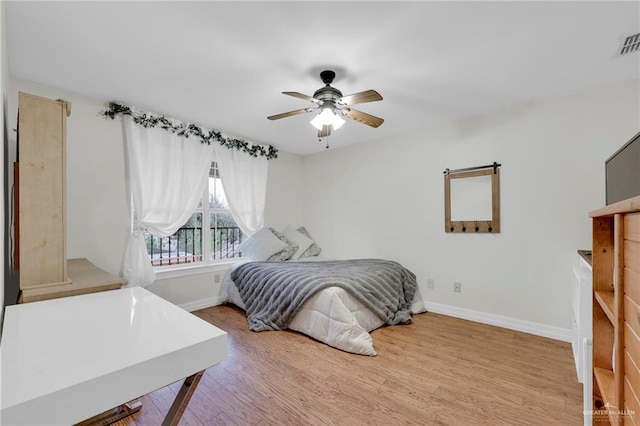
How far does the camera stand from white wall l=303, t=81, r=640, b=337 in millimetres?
2680

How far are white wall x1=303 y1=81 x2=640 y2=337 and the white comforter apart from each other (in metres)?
1.23

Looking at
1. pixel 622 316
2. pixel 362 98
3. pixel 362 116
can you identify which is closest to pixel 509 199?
pixel 362 116

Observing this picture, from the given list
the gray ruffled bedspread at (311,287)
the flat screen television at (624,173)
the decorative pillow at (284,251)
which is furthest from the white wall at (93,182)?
the flat screen television at (624,173)

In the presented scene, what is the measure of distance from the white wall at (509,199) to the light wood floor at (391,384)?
0.56 m

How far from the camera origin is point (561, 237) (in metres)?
2.80

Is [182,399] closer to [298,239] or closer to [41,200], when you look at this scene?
[41,200]

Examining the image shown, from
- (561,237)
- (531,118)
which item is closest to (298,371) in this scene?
(561,237)

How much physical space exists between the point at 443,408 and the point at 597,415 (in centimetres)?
95

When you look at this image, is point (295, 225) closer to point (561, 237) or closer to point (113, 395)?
point (561, 237)

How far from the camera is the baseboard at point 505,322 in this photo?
9.16 ft

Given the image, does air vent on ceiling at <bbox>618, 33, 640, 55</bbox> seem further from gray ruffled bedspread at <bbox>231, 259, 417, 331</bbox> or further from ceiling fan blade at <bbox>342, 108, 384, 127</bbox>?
gray ruffled bedspread at <bbox>231, 259, 417, 331</bbox>

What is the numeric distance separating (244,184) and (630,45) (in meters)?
3.97

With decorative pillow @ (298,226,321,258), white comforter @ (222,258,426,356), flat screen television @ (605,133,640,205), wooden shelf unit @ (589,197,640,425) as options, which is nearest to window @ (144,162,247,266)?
decorative pillow @ (298,226,321,258)

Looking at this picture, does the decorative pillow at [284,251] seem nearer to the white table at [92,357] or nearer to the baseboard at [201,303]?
the baseboard at [201,303]
